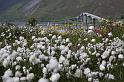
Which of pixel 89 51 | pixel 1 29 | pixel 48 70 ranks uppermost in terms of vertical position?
pixel 48 70

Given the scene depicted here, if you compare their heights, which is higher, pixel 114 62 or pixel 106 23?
pixel 114 62

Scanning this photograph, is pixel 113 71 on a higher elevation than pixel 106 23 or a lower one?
higher

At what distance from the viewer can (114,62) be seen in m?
11.4

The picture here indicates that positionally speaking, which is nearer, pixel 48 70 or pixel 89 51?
pixel 48 70

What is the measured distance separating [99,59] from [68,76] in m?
2.33

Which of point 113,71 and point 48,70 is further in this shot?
point 113,71

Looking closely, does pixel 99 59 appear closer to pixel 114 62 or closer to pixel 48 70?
pixel 114 62

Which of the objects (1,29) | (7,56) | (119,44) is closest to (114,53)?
(119,44)

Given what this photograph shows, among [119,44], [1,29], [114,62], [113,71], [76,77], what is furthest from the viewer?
[1,29]

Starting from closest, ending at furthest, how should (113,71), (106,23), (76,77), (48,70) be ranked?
1. (48,70)
2. (76,77)
3. (113,71)
4. (106,23)

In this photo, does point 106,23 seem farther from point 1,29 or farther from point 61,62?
point 61,62

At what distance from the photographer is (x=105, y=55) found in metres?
10.8

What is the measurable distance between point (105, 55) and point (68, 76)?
1.64m

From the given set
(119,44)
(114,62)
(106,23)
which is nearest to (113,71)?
(114,62)
